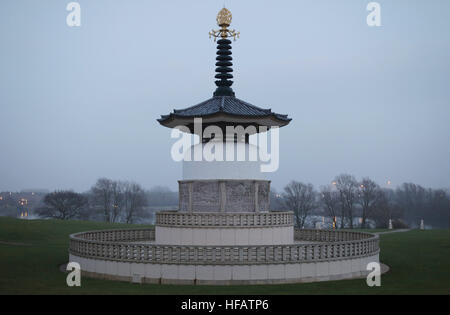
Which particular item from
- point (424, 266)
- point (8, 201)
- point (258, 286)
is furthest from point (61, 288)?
point (8, 201)

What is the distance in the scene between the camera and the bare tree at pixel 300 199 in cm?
8050

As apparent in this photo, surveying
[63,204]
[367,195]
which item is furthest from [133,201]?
[367,195]

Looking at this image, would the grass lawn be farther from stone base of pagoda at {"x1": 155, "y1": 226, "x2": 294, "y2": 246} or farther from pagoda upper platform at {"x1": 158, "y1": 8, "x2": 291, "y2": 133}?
pagoda upper platform at {"x1": 158, "y1": 8, "x2": 291, "y2": 133}

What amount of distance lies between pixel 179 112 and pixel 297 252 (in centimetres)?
1182

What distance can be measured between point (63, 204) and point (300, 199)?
40.1 meters

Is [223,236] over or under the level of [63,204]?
under

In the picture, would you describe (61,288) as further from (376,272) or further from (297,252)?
(376,272)

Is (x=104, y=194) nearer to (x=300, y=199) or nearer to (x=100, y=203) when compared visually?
(x=100, y=203)

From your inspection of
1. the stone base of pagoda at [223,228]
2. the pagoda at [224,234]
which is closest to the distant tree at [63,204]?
the pagoda at [224,234]

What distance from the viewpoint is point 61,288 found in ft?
62.4

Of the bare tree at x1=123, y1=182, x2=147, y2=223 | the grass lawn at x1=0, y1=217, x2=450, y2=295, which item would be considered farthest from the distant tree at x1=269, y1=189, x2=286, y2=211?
the grass lawn at x1=0, y1=217, x2=450, y2=295

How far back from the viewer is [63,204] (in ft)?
274

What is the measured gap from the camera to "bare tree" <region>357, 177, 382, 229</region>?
7869cm

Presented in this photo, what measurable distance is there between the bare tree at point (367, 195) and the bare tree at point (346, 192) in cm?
100
